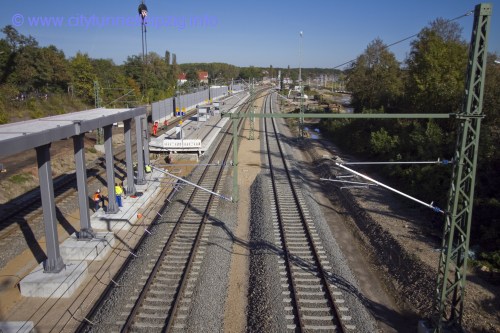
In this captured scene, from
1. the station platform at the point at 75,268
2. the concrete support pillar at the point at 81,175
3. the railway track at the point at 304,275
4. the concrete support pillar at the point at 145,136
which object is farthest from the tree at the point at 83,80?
the concrete support pillar at the point at 81,175

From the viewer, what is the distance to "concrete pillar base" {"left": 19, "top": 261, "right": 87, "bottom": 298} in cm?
988

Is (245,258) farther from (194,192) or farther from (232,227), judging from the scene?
(194,192)

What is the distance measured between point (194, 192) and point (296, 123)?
3411cm

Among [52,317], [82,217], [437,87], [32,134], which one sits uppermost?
[437,87]

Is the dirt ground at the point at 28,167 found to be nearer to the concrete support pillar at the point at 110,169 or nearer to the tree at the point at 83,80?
the concrete support pillar at the point at 110,169

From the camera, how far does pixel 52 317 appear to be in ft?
29.6

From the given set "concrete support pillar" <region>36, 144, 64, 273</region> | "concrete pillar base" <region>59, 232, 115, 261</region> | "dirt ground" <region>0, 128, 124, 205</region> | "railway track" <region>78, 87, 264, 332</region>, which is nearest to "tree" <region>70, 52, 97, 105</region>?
"dirt ground" <region>0, 128, 124, 205</region>

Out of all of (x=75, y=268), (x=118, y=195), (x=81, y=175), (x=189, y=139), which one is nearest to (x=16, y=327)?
(x=75, y=268)

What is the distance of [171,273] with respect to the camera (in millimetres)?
10844

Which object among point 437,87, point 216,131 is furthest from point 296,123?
point 437,87

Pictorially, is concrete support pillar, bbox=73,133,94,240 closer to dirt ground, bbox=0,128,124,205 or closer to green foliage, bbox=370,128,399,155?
dirt ground, bbox=0,128,124,205

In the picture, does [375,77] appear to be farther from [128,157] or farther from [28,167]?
[28,167]

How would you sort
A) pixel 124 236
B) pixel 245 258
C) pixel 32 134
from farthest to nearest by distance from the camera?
pixel 124 236
pixel 245 258
pixel 32 134

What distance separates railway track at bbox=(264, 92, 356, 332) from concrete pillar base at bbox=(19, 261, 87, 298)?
5.41 meters
